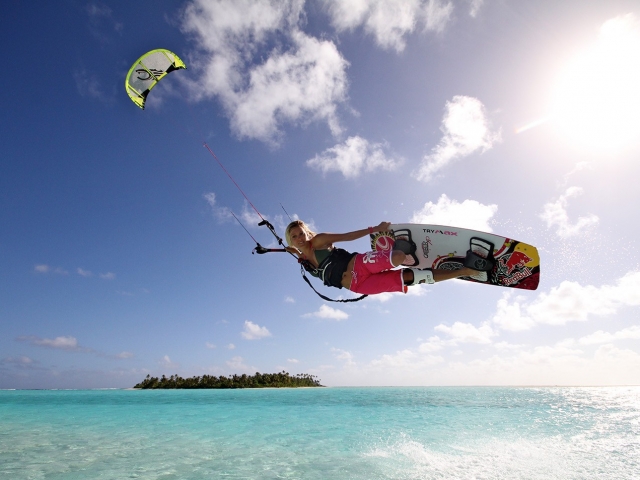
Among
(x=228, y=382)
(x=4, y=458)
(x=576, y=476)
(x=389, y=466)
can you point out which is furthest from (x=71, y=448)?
(x=228, y=382)

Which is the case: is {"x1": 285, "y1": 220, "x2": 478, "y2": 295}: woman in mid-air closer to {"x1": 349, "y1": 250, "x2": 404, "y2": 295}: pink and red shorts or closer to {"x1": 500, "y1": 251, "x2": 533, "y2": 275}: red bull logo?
{"x1": 349, "y1": 250, "x2": 404, "y2": 295}: pink and red shorts

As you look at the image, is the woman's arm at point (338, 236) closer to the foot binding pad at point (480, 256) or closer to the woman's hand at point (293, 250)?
the woman's hand at point (293, 250)

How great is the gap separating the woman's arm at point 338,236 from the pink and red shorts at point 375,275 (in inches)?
15.4

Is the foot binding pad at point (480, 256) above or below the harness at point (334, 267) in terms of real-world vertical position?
above

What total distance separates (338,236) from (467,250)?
9.88 feet

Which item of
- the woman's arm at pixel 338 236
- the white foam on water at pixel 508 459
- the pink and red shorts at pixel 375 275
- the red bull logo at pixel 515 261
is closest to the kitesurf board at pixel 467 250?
the red bull logo at pixel 515 261

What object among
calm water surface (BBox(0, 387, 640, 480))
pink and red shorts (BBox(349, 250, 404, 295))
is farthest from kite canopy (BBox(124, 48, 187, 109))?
calm water surface (BBox(0, 387, 640, 480))

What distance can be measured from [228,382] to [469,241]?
293 ft

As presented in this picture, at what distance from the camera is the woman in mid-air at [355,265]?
593 cm

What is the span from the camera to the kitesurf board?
288 inches

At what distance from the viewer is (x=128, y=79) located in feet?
29.2

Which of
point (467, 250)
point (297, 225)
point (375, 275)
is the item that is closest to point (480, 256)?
point (467, 250)

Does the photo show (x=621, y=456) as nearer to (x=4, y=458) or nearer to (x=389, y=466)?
(x=389, y=466)

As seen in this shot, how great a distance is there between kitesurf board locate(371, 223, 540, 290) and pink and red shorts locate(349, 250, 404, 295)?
4.71ft
